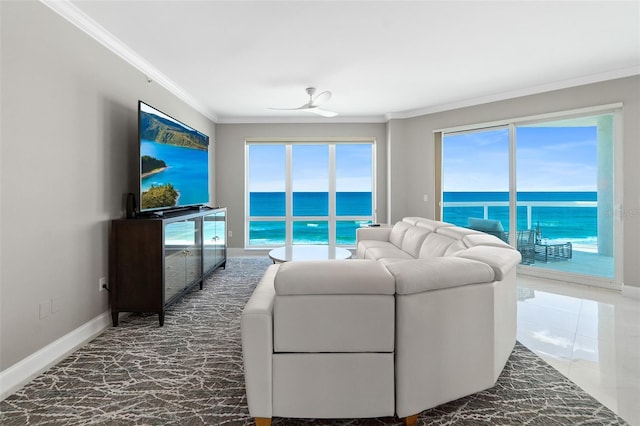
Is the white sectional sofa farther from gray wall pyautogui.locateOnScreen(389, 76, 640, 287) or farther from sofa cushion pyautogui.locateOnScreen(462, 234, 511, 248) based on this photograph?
gray wall pyautogui.locateOnScreen(389, 76, 640, 287)

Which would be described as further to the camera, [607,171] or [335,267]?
[607,171]

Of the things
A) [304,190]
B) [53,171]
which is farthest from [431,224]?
[53,171]

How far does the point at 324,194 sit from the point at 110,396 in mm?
4806

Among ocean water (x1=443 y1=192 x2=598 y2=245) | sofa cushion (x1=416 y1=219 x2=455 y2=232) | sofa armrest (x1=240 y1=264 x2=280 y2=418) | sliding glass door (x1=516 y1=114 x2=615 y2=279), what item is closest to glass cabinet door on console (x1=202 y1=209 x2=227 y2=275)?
sofa cushion (x1=416 y1=219 x2=455 y2=232)

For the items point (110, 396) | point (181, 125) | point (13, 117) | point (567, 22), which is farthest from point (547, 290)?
point (13, 117)

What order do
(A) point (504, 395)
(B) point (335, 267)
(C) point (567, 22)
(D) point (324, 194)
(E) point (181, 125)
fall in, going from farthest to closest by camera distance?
(D) point (324, 194) < (E) point (181, 125) < (C) point (567, 22) < (A) point (504, 395) < (B) point (335, 267)

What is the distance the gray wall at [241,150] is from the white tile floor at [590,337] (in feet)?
10.0

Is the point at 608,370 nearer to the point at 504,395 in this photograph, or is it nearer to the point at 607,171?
the point at 504,395

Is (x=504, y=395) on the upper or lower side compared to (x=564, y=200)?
lower

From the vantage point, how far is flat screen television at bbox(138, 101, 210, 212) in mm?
3027

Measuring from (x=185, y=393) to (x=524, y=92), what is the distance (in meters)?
5.00

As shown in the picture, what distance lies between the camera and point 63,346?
2.34 metres

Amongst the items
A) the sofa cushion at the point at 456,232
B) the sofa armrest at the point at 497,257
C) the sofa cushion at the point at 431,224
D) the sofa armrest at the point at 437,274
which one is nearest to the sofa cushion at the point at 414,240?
the sofa cushion at the point at 431,224

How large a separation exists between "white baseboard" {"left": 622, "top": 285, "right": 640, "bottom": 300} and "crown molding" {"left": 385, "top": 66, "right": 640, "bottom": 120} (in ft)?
7.64
